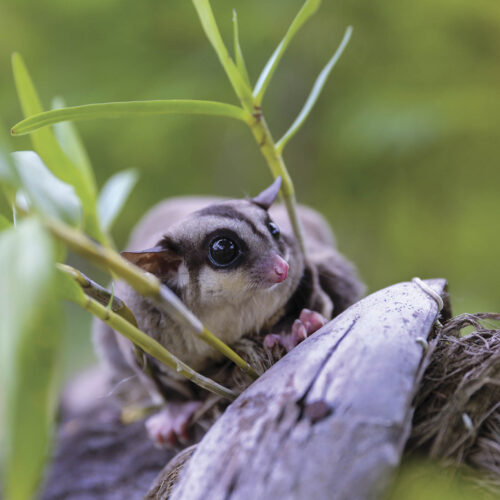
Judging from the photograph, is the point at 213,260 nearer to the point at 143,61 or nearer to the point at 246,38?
the point at 246,38

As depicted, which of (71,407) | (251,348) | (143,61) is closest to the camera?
(251,348)

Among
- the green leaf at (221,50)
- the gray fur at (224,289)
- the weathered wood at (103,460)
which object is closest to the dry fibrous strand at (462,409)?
the gray fur at (224,289)

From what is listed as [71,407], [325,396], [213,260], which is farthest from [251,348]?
[71,407]

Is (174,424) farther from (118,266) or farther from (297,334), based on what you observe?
(118,266)

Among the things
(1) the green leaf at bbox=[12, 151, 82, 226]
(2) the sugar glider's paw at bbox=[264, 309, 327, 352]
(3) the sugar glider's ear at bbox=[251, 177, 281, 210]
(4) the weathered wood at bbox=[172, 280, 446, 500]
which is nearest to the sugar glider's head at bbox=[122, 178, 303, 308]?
(3) the sugar glider's ear at bbox=[251, 177, 281, 210]

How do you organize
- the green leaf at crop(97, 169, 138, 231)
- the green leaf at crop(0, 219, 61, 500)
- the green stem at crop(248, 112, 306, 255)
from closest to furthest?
the green leaf at crop(0, 219, 61, 500) → the green leaf at crop(97, 169, 138, 231) → the green stem at crop(248, 112, 306, 255)

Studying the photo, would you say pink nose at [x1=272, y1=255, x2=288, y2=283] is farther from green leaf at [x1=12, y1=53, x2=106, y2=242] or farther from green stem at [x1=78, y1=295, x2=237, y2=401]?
green leaf at [x1=12, y1=53, x2=106, y2=242]
